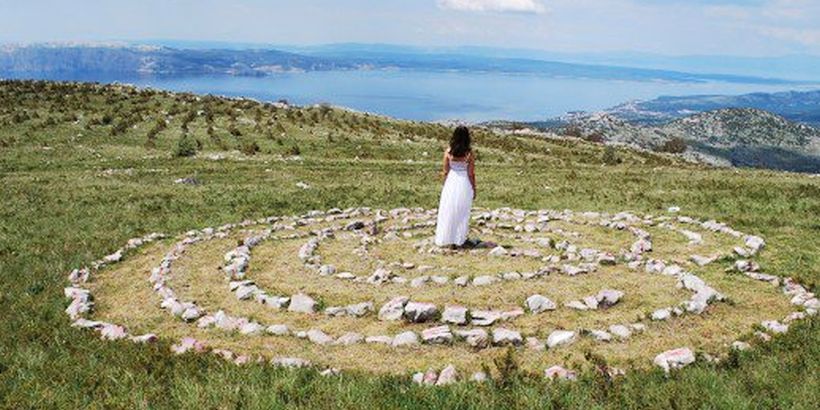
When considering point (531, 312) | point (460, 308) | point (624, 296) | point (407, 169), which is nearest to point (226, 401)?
point (460, 308)

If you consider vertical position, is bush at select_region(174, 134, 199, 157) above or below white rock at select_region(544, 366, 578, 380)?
below

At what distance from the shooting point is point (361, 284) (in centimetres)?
1553

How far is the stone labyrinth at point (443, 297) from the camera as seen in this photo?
36.9ft

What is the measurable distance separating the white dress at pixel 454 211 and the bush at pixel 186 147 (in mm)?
28426

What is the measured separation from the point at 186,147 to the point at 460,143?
30247mm

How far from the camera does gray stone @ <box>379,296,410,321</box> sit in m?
13.0

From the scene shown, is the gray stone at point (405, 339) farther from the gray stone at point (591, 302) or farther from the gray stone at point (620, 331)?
the gray stone at point (591, 302)

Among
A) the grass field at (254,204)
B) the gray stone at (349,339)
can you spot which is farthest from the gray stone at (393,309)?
the grass field at (254,204)

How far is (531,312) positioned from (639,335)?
2164mm

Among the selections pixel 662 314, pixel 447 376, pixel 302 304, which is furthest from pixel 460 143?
pixel 447 376

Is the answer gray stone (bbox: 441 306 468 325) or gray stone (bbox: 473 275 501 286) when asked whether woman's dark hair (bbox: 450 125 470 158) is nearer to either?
gray stone (bbox: 473 275 501 286)

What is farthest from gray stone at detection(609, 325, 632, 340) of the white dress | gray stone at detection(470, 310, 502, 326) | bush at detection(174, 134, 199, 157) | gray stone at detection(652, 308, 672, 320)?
bush at detection(174, 134, 199, 157)

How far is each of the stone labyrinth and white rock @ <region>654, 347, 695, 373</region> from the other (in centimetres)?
3

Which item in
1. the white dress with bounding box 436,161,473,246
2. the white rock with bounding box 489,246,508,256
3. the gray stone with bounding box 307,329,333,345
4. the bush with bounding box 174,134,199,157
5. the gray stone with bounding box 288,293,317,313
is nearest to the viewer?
the gray stone with bounding box 307,329,333,345
